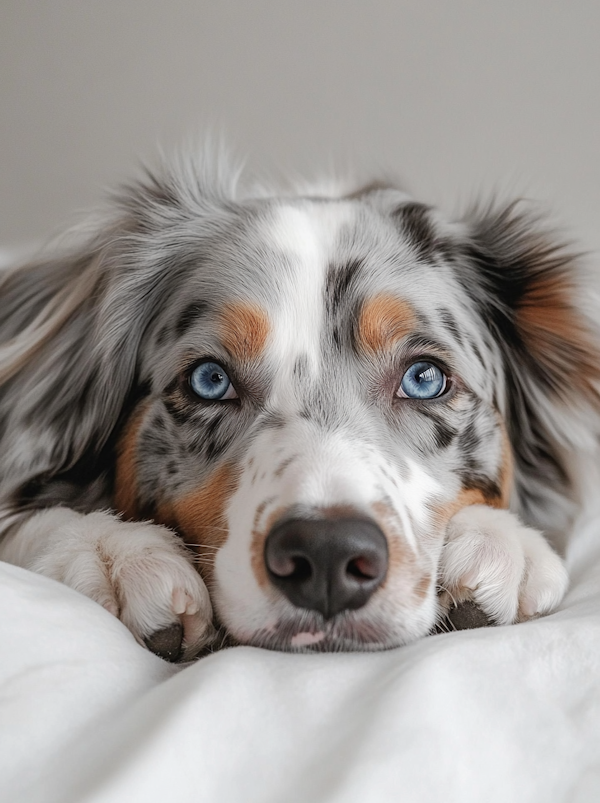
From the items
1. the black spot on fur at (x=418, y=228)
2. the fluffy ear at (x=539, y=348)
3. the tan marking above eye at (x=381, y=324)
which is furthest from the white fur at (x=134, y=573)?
the fluffy ear at (x=539, y=348)

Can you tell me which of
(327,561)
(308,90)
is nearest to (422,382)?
(327,561)

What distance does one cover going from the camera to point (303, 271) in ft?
5.57

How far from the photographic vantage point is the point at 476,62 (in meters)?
3.05

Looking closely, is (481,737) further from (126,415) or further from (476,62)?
(476,62)

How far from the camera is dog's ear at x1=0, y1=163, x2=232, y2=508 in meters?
1.85

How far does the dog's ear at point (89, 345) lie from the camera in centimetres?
185

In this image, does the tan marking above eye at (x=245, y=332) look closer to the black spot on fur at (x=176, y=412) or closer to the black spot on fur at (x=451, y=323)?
the black spot on fur at (x=176, y=412)

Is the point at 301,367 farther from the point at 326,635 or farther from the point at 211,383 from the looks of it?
the point at 326,635

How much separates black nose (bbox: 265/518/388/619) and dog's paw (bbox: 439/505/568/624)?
23 cm

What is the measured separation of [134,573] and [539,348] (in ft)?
3.78

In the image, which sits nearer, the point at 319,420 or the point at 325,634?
the point at 325,634

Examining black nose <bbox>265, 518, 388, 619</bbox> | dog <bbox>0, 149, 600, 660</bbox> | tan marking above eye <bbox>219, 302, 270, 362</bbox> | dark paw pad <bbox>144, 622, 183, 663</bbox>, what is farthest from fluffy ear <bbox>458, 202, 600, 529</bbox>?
dark paw pad <bbox>144, 622, 183, 663</bbox>

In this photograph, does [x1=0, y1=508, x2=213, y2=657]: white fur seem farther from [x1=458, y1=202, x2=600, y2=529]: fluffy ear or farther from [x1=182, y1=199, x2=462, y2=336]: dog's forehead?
[x1=458, y1=202, x2=600, y2=529]: fluffy ear

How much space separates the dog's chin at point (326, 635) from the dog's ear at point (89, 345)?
0.74 metres
